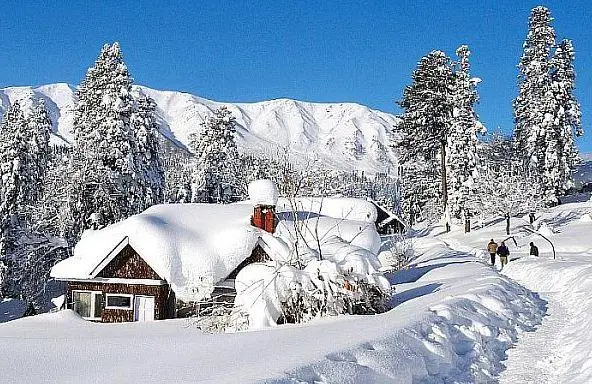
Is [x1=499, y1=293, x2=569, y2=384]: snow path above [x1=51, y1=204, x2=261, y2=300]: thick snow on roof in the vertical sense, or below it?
below

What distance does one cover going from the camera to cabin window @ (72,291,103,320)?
74.4ft

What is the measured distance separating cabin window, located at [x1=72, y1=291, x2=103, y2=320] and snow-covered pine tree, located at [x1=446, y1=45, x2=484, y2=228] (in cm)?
2843

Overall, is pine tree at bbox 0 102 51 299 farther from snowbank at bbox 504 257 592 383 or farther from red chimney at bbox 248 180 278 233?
snowbank at bbox 504 257 592 383

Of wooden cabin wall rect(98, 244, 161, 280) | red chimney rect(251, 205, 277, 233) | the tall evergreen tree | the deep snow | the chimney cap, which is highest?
the tall evergreen tree

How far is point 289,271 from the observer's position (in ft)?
46.6

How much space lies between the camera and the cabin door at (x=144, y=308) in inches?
875

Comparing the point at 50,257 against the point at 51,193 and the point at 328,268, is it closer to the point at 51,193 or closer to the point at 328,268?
the point at 51,193

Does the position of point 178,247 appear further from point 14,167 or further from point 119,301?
point 14,167

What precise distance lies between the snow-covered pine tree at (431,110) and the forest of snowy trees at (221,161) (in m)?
0.09

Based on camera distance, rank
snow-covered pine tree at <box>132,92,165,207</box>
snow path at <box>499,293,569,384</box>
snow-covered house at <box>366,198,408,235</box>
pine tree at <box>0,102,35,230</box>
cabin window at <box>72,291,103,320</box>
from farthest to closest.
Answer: snow-covered house at <box>366,198,408,235</box> → pine tree at <box>0,102,35,230</box> → snow-covered pine tree at <box>132,92,165,207</box> → cabin window at <box>72,291,103,320</box> → snow path at <box>499,293,569,384</box>

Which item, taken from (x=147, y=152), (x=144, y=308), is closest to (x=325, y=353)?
(x=144, y=308)

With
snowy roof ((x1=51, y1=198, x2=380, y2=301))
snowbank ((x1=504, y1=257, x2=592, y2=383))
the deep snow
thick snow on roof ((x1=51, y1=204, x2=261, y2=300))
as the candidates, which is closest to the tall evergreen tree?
snowy roof ((x1=51, y1=198, x2=380, y2=301))

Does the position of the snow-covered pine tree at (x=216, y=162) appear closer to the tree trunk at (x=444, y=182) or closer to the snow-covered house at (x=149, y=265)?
the tree trunk at (x=444, y=182)

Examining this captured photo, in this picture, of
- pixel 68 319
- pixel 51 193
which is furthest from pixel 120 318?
pixel 51 193
